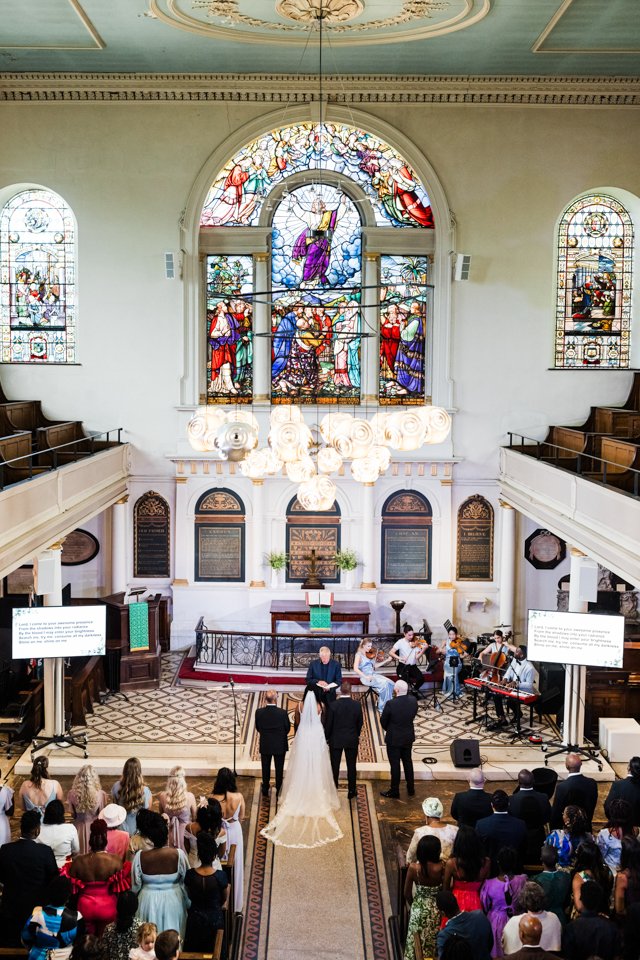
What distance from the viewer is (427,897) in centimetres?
728

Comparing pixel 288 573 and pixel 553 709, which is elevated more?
pixel 288 573

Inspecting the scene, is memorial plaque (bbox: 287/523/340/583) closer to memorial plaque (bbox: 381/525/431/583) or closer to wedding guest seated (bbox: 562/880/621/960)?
memorial plaque (bbox: 381/525/431/583)

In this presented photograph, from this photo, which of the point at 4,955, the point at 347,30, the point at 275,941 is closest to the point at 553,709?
the point at 275,941

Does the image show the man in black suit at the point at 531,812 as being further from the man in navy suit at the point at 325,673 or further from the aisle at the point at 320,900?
the man in navy suit at the point at 325,673

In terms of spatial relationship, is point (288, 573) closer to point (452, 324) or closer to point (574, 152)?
point (452, 324)

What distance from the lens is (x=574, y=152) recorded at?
1806 cm

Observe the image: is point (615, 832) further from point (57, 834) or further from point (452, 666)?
point (452, 666)

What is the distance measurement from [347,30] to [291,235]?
4196 mm

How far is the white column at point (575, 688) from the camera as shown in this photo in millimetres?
13242

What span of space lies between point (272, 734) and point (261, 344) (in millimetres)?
9070

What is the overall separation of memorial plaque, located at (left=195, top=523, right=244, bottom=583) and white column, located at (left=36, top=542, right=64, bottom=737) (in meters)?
5.27

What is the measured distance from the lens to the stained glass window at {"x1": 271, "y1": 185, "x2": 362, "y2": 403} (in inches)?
732

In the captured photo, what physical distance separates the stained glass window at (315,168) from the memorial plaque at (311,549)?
5918 mm

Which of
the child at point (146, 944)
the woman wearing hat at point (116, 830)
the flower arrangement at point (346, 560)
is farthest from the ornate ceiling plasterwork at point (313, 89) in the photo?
the child at point (146, 944)
